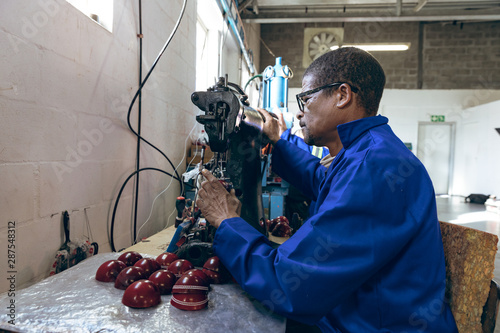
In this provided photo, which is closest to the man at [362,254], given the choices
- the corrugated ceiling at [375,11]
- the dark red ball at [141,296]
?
the dark red ball at [141,296]

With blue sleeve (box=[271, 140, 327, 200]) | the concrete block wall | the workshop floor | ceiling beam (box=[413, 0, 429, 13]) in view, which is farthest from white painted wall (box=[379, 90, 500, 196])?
the concrete block wall

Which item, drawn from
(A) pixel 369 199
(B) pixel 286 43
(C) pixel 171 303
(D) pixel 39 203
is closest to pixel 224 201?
(C) pixel 171 303

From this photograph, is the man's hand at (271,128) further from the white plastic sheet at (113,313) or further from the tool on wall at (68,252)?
the tool on wall at (68,252)

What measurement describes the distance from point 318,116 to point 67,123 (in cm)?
106

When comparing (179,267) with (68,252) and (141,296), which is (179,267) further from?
(68,252)

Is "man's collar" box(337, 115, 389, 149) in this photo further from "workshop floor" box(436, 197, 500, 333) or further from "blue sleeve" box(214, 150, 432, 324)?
"workshop floor" box(436, 197, 500, 333)

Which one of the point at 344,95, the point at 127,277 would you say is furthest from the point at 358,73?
the point at 127,277

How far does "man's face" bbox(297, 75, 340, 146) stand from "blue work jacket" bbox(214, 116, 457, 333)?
256 millimetres

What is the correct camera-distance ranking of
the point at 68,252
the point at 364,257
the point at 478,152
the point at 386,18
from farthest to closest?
1. the point at 478,152
2. the point at 386,18
3. the point at 68,252
4. the point at 364,257

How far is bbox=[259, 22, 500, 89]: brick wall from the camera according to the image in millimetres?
8297

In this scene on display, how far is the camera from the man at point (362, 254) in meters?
0.77

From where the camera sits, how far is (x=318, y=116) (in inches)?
46.6

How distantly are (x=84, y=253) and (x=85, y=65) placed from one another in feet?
2.79

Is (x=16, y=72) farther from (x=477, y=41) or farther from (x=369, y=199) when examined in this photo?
(x=477, y=41)
